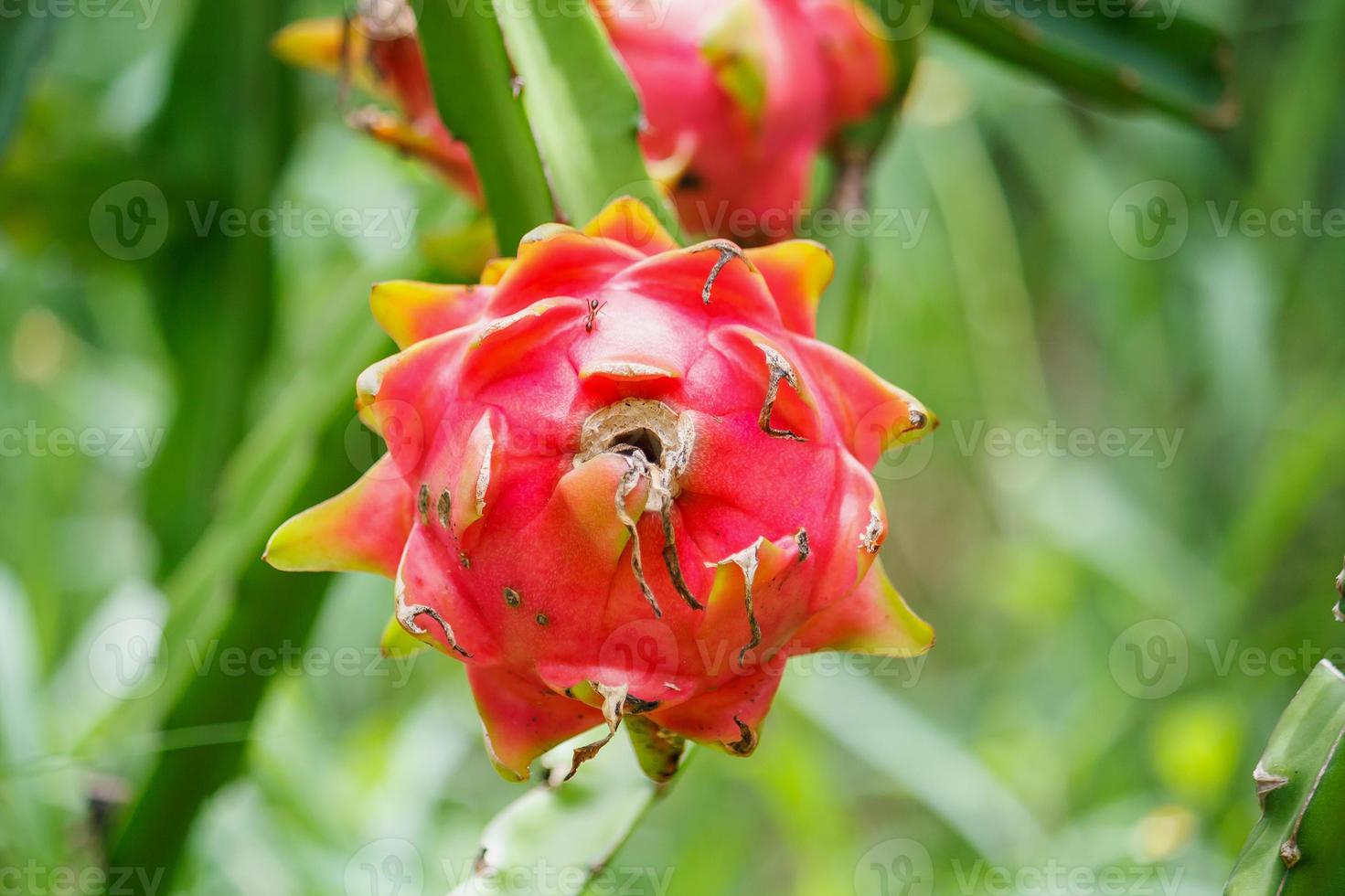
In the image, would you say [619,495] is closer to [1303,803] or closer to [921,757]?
[1303,803]

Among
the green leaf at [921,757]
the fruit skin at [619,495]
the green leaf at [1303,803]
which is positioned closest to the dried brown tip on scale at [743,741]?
the fruit skin at [619,495]

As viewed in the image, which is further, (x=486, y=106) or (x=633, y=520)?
(x=486, y=106)

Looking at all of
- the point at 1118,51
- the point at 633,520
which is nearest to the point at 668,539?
the point at 633,520

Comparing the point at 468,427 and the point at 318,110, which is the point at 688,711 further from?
the point at 318,110

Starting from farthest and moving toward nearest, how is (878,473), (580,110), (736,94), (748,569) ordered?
(878,473) → (736,94) → (580,110) → (748,569)

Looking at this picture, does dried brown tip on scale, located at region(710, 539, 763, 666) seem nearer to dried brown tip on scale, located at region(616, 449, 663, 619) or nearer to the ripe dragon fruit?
dried brown tip on scale, located at region(616, 449, 663, 619)

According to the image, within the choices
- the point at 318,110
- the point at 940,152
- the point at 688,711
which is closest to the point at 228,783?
the point at 688,711

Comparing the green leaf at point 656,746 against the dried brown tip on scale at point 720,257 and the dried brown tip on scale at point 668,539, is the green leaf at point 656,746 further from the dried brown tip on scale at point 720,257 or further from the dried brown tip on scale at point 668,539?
the dried brown tip on scale at point 720,257
